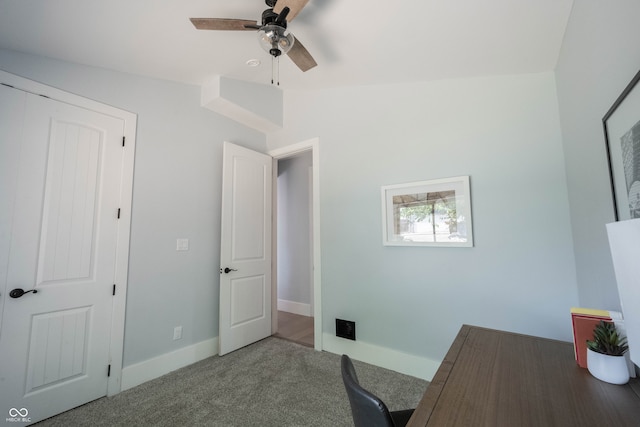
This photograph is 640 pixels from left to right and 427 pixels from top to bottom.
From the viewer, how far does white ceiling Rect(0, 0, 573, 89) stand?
1.53 metres

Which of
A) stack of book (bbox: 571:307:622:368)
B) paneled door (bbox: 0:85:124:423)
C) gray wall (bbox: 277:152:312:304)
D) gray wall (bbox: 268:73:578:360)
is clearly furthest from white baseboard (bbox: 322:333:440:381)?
paneled door (bbox: 0:85:124:423)

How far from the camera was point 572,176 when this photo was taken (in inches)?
65.2

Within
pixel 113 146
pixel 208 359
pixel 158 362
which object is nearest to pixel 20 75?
pixel 113 146

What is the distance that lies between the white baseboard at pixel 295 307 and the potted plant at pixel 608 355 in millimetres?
3660

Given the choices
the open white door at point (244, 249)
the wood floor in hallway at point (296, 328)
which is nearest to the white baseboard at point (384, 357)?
the wood floor in hallway at point (296, 328)

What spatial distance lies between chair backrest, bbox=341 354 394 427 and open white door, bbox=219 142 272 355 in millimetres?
2239

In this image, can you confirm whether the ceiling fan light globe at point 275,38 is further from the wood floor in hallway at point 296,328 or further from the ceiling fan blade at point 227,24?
the wood floor in hallway at point 296,328

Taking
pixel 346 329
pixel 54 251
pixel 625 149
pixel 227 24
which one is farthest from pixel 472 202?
pixel 54 251

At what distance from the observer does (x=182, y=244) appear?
260 cm

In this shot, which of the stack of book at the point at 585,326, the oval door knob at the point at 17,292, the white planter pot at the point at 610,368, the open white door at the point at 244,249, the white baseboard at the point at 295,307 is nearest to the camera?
the white planter pot at the point at 610,368

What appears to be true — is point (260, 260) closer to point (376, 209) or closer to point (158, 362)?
point (158, 362)

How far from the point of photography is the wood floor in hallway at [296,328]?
3172 mm

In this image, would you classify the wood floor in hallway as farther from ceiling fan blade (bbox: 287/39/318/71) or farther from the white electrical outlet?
ceiling fan blade (bbox: 287/39/318/71)

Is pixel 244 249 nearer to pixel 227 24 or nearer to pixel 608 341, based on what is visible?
pixel 227 24
